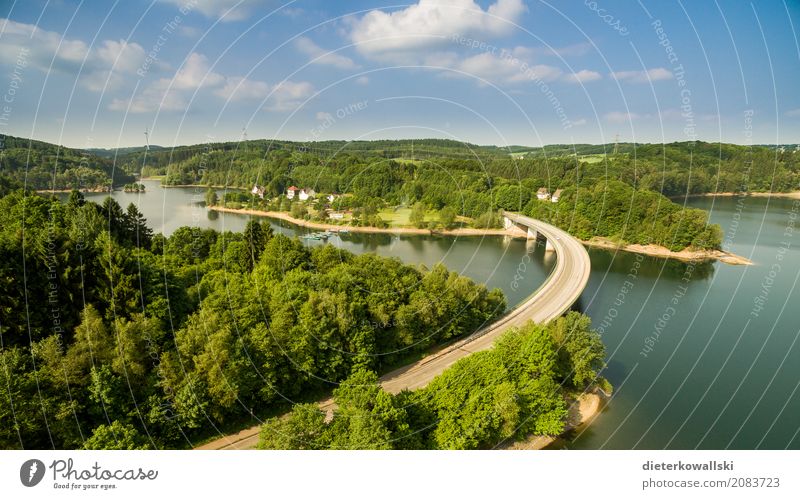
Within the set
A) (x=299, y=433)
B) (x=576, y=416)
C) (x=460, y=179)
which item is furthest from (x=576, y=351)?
(x=460, y=179)

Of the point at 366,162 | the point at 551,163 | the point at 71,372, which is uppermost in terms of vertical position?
the point at 551,163

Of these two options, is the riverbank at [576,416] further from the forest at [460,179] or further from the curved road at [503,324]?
the forest at [460,179]

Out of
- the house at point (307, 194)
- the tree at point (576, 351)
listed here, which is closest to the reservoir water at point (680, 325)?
the tree at point (576, 351)

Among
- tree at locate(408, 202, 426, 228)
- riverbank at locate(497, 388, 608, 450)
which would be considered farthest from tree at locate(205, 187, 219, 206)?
riverbank at locate(497, 388, 608, 450)

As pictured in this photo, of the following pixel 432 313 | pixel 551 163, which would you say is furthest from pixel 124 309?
pixel 551 163

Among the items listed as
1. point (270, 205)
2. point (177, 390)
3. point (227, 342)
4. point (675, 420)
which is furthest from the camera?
point (270, 205)

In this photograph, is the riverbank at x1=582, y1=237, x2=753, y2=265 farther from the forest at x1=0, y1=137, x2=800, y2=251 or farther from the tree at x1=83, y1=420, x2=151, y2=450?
the tree at x1=83, y1=420, x2=151, y2=450

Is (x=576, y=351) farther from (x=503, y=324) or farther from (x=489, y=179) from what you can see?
(x=489, y=179)

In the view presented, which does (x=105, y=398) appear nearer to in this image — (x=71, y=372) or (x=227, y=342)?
(x=71, y=372)
